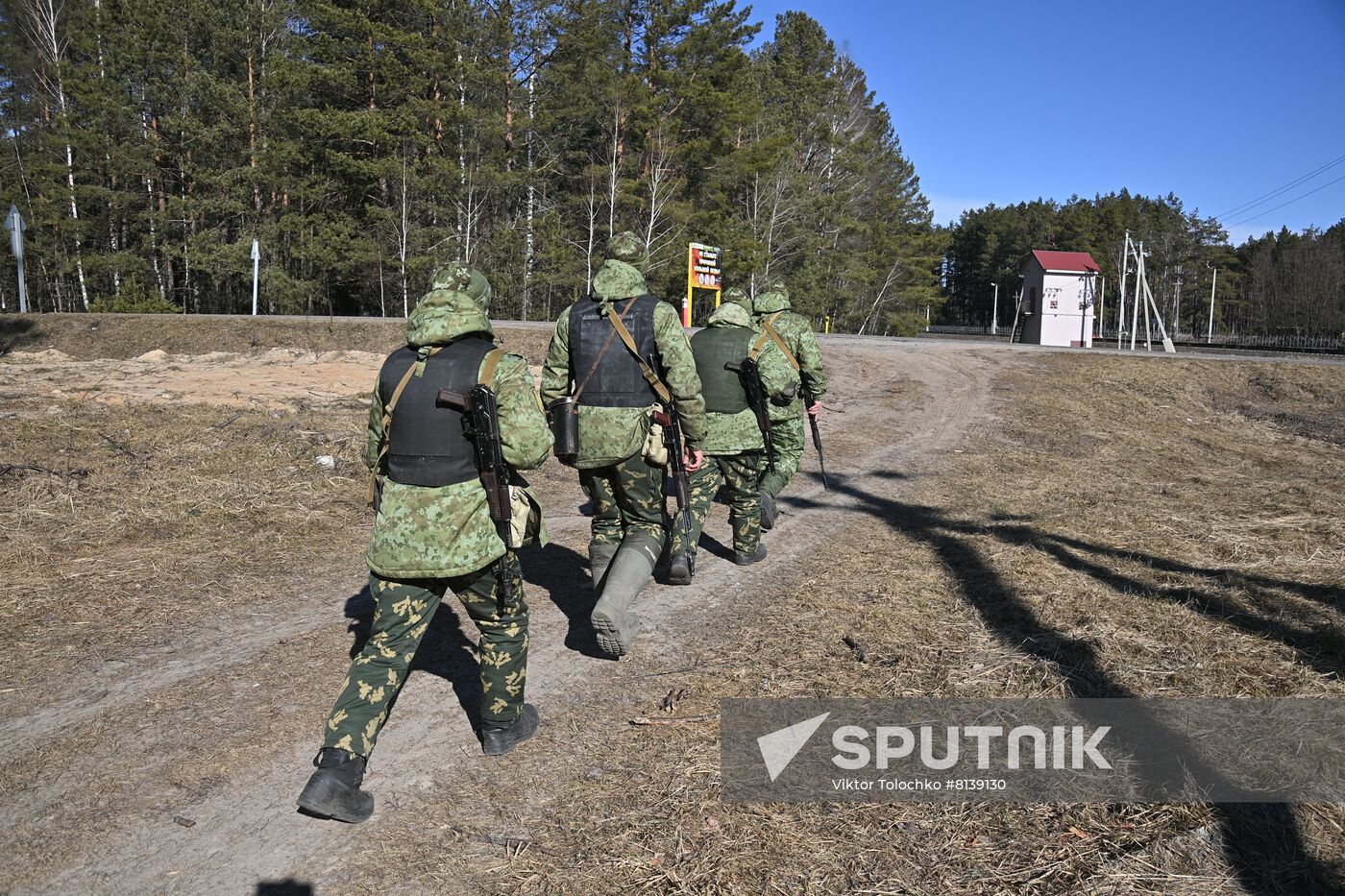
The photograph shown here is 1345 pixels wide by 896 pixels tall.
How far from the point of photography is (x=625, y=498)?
501 cm

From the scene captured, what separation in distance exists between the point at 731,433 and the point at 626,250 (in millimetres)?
1918

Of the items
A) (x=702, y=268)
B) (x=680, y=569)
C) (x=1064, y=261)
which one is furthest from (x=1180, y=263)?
(x=680, y=569)

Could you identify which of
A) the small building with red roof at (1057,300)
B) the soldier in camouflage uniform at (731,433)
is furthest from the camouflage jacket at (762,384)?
the small building with red roof at (1057,300)

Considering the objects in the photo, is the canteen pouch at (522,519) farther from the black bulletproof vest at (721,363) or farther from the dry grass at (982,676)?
the black bulletproof vest at (721,363)

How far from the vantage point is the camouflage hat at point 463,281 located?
12.1 feet

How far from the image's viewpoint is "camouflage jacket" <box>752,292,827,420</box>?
7395 mm

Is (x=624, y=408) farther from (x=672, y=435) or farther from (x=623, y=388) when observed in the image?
(x=672, y=435)

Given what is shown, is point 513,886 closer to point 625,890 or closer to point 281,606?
point 625,890

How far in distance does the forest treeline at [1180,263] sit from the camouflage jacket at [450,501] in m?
68.3

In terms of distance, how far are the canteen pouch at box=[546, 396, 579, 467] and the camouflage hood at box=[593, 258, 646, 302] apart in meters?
0.64

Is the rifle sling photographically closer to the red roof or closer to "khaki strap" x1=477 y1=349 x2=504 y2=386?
"khaki strap" x1=477 y1=349 x2=504 y2=386

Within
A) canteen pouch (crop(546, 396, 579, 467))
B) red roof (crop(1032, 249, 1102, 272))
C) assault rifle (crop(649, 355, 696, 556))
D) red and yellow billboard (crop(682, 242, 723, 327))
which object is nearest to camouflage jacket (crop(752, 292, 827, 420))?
assault rifle (crop(649, 355, 696, 556))

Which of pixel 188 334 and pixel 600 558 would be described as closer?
pixel 600 558

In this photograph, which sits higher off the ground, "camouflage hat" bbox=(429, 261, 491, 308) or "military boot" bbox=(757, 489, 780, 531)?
"camouflage hat" bbox=(429, 261, 491, 308)
